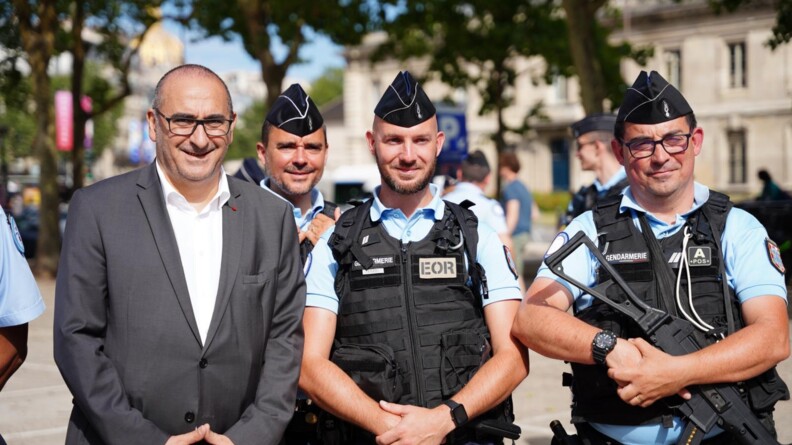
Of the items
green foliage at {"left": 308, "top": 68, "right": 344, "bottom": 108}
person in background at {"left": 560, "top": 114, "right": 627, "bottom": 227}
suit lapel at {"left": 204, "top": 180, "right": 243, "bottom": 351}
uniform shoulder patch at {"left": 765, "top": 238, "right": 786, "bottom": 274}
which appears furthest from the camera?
green foliage at {"left": 308, "top": 68, "right": 344, "bottom": 108}

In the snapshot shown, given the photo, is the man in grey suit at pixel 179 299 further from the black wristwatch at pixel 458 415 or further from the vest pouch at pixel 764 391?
the vest pouch at pixel 764 391

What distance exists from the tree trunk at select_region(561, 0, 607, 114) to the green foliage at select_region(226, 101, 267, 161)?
71.1 metres

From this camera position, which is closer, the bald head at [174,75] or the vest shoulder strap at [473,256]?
the bald head at [174,75]

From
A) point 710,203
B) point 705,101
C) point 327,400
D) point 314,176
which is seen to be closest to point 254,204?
point 327,400

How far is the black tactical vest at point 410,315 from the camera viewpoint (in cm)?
359

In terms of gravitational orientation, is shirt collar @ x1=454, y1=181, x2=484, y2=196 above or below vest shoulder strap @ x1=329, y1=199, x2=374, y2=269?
below

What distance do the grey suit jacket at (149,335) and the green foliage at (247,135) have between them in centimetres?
8175

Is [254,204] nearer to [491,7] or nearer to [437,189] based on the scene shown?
[437,189]

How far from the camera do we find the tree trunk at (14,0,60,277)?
18.7 meters

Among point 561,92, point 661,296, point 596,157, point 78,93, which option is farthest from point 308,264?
point 561,92

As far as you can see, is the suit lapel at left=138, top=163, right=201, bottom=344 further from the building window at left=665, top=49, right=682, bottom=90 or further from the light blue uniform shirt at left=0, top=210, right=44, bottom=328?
the building window at left=665, top=49, right=682, bottom=90

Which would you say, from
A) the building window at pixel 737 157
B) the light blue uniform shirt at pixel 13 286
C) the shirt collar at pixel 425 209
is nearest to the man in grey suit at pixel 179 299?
the light blue uniform shirt at pixel 13 286

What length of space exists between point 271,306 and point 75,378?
69cm

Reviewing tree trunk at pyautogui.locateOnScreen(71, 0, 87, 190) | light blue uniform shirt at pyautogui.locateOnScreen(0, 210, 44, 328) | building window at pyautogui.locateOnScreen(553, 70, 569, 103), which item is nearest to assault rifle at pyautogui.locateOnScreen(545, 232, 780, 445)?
light blue uniform shirt at pyautogui.locateOnScreen(0, 210, 44, 328)
